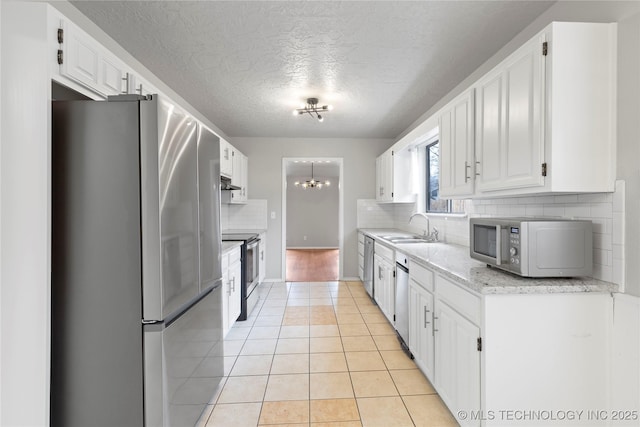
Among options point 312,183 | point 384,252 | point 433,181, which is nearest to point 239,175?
point 384,252

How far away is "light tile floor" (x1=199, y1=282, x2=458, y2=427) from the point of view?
1757mm

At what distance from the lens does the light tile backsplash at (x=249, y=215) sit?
481cm

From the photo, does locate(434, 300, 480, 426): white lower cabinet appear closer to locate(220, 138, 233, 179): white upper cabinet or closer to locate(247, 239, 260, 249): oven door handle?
locate(247, 239, 260, 249): oven door handle

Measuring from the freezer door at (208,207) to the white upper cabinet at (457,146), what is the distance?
68.7 inches

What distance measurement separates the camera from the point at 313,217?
9.79 metres

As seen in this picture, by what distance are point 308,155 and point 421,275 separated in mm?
3291

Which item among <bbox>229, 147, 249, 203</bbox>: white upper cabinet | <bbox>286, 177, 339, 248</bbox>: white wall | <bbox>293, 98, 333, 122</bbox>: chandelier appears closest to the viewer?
<bbox>293, 98, 333, 122</bbox>: chandelier

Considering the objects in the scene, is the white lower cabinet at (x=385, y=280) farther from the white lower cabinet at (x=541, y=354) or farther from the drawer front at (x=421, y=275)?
the white lower cabinet at (x=541, y=354)

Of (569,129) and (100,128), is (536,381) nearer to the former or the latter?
(569,129)

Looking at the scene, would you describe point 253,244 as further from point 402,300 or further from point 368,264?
point 402,300

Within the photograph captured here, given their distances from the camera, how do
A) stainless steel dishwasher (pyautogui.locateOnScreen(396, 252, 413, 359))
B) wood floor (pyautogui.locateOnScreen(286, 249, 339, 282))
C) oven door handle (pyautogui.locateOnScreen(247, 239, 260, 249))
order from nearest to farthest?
stainless steel dishwasher (pyautogui.locateOnScreen(396, 252, 413, 359))
oven door handle (pyautogui.locateOnScreen(247, 239, 260, 249))
wood floor (pyautogui.locateOnScreen(286, 249, 339, 282))

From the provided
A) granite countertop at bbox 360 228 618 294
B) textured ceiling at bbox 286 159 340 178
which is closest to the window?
granite countertop at bbox 360 228 618 294

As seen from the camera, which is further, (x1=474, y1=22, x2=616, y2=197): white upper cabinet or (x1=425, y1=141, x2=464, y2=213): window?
(x1=425, y1=141, x2=464, y2=213): window

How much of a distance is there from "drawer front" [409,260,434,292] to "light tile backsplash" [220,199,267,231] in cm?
306
